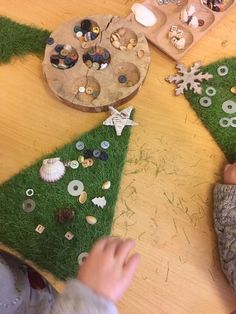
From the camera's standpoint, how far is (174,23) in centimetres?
95

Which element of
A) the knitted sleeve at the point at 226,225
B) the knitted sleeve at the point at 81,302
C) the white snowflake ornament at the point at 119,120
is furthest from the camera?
the white snowflake ornament at the point at 119,120

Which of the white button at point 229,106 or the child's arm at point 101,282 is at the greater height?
the white button at point 229,106

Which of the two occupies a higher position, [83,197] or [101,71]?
[101,71]

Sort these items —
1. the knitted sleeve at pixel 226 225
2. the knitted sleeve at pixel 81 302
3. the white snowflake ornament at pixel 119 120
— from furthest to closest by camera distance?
the white snowflake ornament at pixel 119 120
the knitted sleeve at pixel 226 225
the knitted sleeve at pixel 81 302

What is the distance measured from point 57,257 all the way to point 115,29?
1.54 feet

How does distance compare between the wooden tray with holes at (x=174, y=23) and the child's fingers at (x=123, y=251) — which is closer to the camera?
the child's fingers at (x=123, y=251)

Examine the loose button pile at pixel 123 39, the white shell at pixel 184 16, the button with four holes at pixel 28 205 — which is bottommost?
the button with four holes at pixel 28 205

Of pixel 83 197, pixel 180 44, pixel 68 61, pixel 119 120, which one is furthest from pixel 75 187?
pixel 180 44

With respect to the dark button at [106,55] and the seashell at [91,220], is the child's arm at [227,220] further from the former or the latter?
the dark button at [106,55]

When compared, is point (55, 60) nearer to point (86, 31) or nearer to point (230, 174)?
point (86, 31)

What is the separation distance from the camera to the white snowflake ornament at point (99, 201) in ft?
2.69

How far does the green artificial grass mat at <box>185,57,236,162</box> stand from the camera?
2.83 ft

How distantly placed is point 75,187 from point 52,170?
5 centimetres

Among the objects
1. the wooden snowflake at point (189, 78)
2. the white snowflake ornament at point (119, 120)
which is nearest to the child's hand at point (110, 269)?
the white snowflake ornament at point (119, 120)
